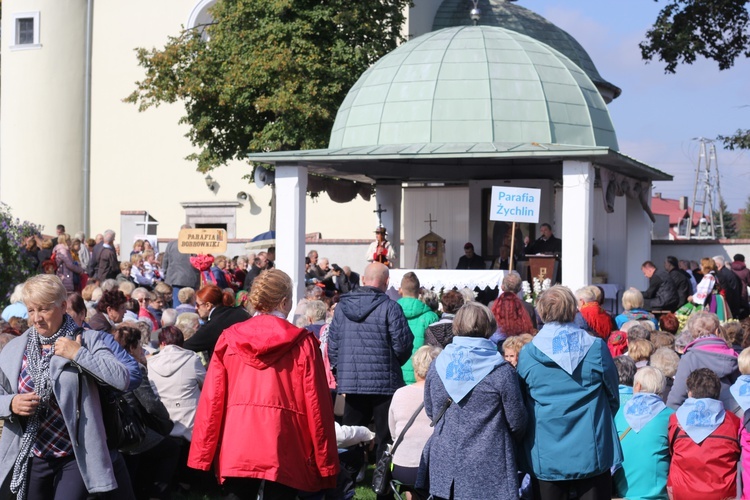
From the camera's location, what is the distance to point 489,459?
243 inches

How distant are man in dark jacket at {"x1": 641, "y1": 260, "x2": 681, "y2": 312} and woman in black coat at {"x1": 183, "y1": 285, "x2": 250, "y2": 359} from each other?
9.71m

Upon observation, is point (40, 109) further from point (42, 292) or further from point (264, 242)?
point (42, 292)

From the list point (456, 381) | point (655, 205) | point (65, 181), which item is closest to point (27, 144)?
point (65, 181)

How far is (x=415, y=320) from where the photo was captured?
32.5 feet

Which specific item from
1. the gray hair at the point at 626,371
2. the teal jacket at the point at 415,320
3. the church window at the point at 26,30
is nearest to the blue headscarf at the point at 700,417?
the gray hair at the point at 626,371

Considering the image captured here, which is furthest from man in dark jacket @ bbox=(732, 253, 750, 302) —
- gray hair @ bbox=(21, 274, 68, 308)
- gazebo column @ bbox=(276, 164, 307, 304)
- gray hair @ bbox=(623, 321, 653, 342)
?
gray hair @ bbox=(21, 274, 68, 308)

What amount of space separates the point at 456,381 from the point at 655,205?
101 metres

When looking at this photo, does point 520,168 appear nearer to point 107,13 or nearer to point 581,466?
point 581,466

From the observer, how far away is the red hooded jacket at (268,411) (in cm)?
584

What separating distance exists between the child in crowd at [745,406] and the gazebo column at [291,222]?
11.4 meters

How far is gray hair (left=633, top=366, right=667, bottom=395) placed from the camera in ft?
26.1

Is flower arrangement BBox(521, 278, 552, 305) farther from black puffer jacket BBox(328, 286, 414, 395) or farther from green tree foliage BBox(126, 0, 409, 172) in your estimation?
black puffer jacket BBox(328, 286, 414, 395)

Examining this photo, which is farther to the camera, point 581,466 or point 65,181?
point 65,181

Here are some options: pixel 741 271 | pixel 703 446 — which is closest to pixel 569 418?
pixel 703 446
